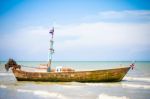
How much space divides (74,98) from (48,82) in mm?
7651

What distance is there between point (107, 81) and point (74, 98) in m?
7.21

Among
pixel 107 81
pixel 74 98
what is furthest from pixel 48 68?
pixel 74 98

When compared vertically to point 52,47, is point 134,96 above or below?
below

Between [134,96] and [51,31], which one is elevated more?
[51,31]

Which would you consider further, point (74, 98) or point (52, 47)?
point (52, 47)

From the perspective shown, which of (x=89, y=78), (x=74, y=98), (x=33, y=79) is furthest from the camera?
(x=33, y=79)

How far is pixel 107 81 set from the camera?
773 inches

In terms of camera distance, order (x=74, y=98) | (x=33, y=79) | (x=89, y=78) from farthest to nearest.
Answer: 1. (x=33, y=79)
2. (x=89, y=78)
3. (x=74, y=98)

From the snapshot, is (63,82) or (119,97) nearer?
(119,97)

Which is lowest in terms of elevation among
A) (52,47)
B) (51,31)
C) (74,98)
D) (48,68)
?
(74,98)

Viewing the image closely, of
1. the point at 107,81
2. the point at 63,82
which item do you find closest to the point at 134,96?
the point at 107,81

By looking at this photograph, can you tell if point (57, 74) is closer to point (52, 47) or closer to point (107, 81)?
point (52, 47)

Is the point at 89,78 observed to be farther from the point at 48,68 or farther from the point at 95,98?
the point at 95,98

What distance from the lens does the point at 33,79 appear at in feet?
68.3
